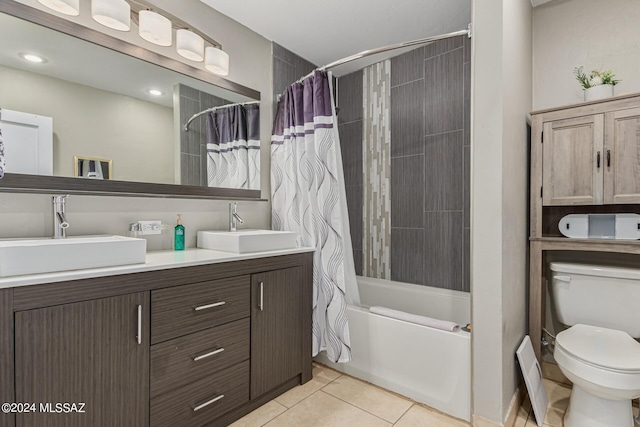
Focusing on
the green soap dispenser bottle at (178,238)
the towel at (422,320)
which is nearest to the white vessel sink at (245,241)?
the green soap dispenser bottle at (178,238)

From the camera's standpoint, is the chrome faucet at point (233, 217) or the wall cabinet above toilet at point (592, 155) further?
the chrome faucet at point (233, 217)

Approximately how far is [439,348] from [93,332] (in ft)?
5.35

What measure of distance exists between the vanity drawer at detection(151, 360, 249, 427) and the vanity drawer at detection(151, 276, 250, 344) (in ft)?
0.86

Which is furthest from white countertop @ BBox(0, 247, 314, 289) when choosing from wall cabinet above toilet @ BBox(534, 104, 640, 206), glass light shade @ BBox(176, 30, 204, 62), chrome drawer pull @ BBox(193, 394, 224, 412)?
wall cabinet above toilet @ BBox(534, 104, 640, 206)

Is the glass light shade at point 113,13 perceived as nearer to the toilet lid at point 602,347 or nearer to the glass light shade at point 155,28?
the glass light shade at point 155,28

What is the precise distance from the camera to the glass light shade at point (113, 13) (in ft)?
5.12

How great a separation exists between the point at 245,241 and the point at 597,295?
2.01 metres

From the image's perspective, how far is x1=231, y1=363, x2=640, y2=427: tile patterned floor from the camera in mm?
1697

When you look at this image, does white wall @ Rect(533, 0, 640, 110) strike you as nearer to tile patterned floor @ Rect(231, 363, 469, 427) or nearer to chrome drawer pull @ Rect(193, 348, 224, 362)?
tile patterned floor @ Rect(231, 363, 469, 427)

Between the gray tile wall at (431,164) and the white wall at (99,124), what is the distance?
184 centimetres

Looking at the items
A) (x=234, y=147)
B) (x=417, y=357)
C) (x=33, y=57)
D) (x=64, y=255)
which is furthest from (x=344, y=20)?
(x=417, y=357)

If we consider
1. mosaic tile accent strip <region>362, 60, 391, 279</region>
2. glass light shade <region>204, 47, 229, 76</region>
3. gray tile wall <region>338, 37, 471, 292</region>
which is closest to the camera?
glass light shade <region>204, 47, 229, 76</region>

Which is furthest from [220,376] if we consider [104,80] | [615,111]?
[615,111]

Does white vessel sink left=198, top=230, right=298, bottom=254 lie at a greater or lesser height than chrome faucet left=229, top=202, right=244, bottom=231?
lesser
